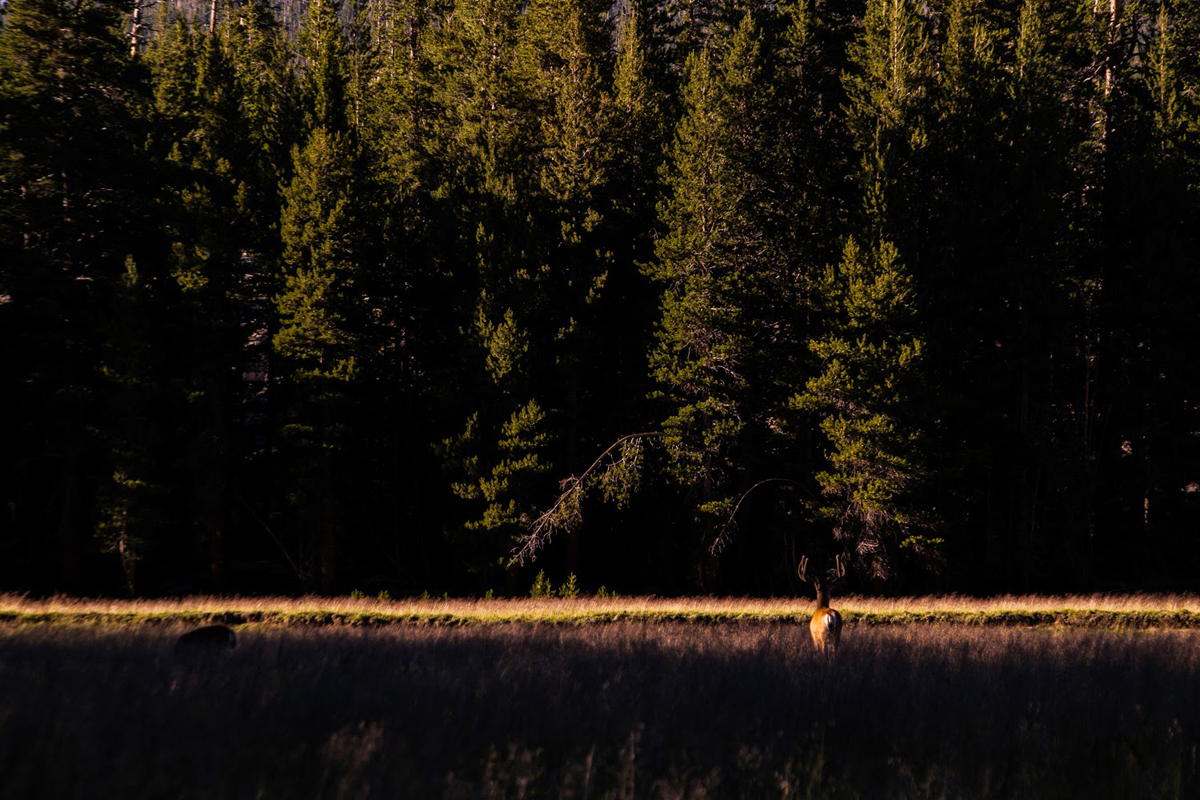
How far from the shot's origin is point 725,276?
29.2m

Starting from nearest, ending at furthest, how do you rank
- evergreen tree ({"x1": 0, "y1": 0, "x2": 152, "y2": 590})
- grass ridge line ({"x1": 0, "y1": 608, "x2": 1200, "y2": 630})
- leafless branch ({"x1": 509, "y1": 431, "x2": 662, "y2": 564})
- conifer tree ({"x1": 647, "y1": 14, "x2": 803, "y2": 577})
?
grass ridge line ({"x1": 0, "y1": 608, "x2": 1200, "y2": 630}), leafless branch ({"x1": 509, "y1": 431, "x2": 662, "y2": 564}), evergreen tree ({"x1": 0, "y1": 0, "x2": 152, "y2": 590}), conifer tree ({"x1": 647, "y1": 14, "x2": 803, "y2": 577})

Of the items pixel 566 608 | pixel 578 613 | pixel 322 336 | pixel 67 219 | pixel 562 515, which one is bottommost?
pixel 566 608

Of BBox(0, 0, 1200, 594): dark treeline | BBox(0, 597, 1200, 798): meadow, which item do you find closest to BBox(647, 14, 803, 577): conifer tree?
BBox(0, 0, 1200, 594): dark treeline

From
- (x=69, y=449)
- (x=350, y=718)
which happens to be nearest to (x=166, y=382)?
(x=69, y=449)

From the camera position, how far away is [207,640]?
10.5 metres

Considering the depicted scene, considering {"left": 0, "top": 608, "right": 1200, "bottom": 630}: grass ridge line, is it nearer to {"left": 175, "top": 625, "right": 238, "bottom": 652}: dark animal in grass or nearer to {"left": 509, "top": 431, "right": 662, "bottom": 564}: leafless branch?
{"left": 175, "top": 625, "right": 238, "bottom": 652}: dark animal in grass

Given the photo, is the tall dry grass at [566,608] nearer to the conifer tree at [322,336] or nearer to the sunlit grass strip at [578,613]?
the sunlit grass strip at [578,613]

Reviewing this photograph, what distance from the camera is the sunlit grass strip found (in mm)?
16719

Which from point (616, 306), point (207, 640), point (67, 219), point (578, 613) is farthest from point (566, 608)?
point (67, 219)

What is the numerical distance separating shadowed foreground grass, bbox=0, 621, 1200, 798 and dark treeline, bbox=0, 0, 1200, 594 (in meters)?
16.7

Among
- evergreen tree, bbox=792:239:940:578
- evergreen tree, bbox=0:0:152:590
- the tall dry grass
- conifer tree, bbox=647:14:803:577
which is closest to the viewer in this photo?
the tall dry grass

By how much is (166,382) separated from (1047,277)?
102 ft

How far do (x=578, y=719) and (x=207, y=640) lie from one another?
537cm

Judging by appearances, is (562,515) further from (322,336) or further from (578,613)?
(322,336)
